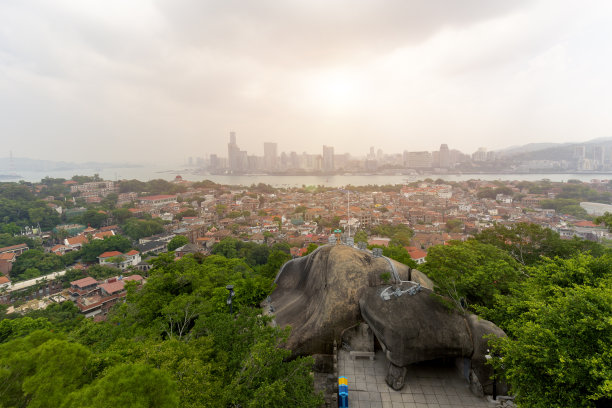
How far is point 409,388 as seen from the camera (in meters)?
7.75

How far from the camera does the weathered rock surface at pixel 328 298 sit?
349 inches

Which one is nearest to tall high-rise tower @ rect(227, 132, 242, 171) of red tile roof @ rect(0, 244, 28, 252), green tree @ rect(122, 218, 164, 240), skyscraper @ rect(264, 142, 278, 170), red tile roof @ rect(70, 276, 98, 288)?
skyscraper @ rect(264, 142, 278, 170)

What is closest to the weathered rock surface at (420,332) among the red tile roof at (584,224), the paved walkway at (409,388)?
the paved walkway at (409,388)

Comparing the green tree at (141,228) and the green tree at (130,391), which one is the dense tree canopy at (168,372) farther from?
the green tree at (141,228)

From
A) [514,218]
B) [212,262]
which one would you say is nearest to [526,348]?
[212,262]

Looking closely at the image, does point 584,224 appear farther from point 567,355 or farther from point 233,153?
point 233,153

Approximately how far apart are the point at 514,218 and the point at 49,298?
63539 mm

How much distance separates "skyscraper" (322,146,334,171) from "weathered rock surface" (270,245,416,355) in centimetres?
12494

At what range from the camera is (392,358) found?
7559 millimetres

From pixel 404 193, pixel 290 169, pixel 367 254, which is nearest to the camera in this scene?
pixel 367 254

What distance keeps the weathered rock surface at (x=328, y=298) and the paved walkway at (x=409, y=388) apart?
3.62ft

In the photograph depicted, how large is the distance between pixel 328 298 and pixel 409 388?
3438 mm

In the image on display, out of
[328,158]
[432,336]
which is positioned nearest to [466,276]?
[432,336]

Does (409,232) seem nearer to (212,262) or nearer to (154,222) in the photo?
(212,262)
